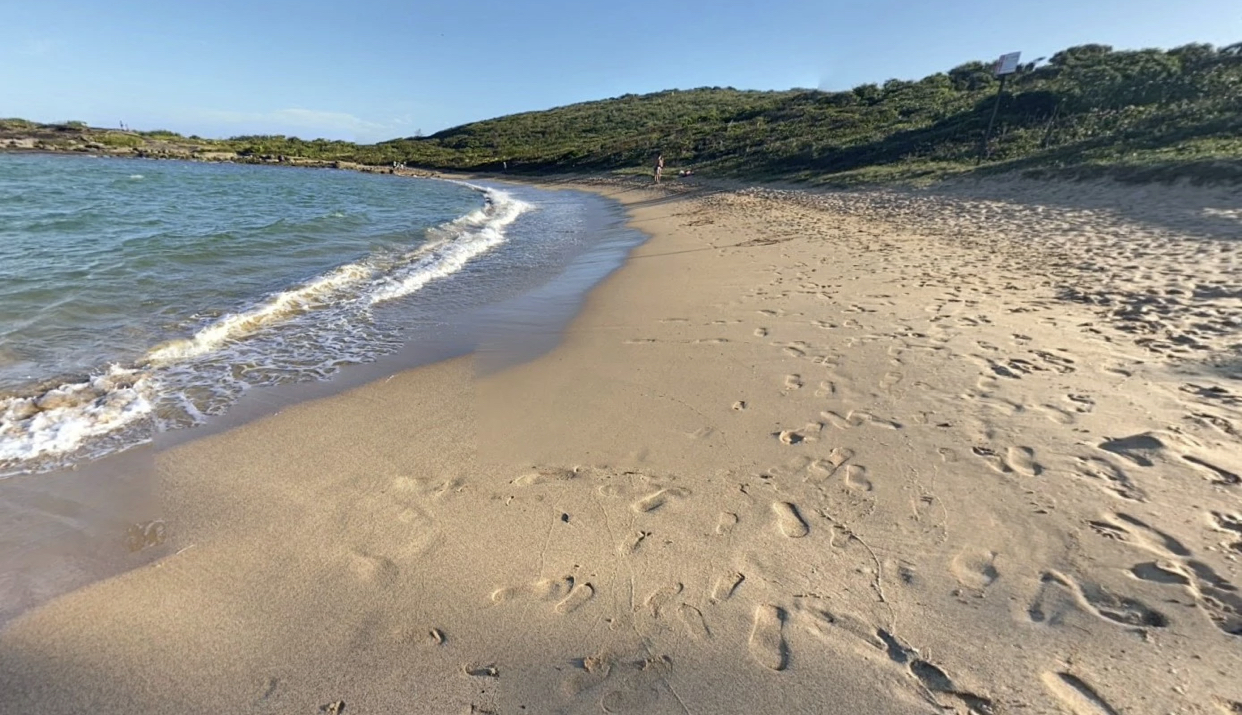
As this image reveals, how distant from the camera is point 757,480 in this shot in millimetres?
3695

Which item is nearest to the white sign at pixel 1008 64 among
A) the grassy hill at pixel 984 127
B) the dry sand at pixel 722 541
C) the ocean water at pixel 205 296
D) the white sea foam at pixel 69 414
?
the grassy hill at pixel 984 127

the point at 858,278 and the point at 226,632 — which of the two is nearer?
the point at 226,632

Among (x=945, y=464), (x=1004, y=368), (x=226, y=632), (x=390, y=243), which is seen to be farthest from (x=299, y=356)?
(x=390, y=243)

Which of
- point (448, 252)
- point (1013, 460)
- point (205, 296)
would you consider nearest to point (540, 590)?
point (1013, 460)

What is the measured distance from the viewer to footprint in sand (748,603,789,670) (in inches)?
95.7

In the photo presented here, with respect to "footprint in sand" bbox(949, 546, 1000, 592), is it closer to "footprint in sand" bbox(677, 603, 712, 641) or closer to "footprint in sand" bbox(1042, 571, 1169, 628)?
"footprint in sand" bbox(1042, 571, 1169, 628)

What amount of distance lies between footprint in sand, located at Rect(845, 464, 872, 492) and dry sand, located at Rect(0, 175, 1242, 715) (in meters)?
0.02

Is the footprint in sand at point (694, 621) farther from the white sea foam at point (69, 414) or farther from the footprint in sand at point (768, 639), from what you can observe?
the white sea foam at point (69, 414)

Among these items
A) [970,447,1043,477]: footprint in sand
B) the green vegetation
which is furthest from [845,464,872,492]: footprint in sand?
the green vegetation

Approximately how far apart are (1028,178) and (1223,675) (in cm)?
1765

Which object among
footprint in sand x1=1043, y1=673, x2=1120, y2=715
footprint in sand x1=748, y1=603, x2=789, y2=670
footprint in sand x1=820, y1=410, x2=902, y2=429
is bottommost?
footprint in sand x1=748, y1=603, x2=789, y2=670

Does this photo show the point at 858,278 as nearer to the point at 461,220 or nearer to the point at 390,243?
the point at 390,243

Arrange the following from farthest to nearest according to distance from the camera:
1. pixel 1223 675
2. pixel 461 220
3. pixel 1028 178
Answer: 1. pixel 461 220
2. pixel 1028 178
3. pixel 1223 675

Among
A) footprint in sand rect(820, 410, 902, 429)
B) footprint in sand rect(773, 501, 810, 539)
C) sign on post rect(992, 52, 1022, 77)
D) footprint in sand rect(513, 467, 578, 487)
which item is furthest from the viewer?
sign on post rect(992, 52, 1022, 77)
